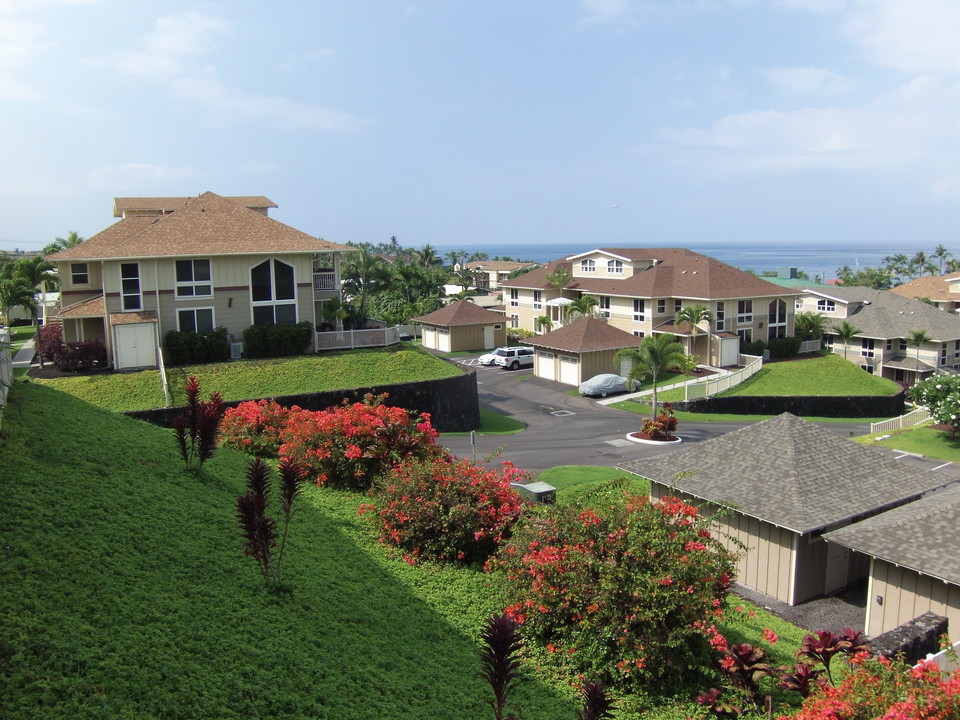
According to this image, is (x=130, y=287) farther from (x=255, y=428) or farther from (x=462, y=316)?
(x=462, y=316)

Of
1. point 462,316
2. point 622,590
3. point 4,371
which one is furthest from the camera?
point 462,316

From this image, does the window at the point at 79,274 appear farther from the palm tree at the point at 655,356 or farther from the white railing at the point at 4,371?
the palm tree at the point at 655,356

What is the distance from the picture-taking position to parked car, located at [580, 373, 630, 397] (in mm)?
44594

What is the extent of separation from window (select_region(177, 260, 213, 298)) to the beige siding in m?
28.3

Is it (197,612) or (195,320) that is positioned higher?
(195,320)

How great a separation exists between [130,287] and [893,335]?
170 feet

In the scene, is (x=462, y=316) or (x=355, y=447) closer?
(x=355, y=447)

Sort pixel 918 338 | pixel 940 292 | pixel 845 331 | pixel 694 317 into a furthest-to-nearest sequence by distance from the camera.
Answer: pixel 940 292, pixel 845 331, pixel 918 338, pixel 694 317

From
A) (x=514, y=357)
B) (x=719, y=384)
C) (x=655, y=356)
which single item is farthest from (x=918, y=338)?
(x=514, y=357)

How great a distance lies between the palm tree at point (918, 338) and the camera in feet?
182

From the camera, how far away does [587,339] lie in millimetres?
47844

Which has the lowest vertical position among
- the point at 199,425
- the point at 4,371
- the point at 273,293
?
the point at 199,425

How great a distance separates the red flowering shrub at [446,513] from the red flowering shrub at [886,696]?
7.28 m

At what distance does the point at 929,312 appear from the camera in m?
59.5
